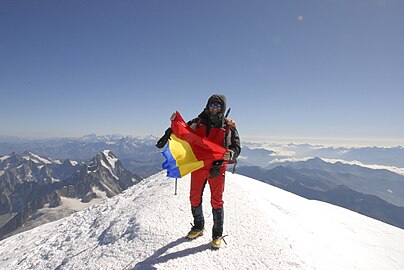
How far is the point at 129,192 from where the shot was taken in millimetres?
14500

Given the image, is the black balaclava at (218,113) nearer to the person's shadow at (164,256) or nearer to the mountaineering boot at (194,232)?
the mountaineering boot at (194,232)

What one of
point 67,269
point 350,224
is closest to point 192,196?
point 67,269

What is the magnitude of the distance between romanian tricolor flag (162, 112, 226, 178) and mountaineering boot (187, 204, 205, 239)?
1.17 meters

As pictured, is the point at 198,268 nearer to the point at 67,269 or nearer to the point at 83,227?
the point at 67,269

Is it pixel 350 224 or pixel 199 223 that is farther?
pixel 350 224

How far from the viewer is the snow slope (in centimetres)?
702

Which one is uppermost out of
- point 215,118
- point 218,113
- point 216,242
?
point 218,113

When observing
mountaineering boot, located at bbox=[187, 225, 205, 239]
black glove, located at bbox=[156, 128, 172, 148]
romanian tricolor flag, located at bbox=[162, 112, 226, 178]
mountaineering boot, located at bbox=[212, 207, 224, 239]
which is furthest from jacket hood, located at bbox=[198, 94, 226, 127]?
mountaineering boot, located at bbox=[187, 225, 205, 239]

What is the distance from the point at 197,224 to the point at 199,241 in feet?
1.68

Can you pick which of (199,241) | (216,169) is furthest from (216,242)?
(216,169)

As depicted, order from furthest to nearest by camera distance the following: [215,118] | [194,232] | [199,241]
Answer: [194,232] → [199,241] → [215,118]

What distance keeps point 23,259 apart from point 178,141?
8.20 metres

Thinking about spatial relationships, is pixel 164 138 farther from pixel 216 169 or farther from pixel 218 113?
pixel 216 169

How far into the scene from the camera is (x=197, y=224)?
788 cm
